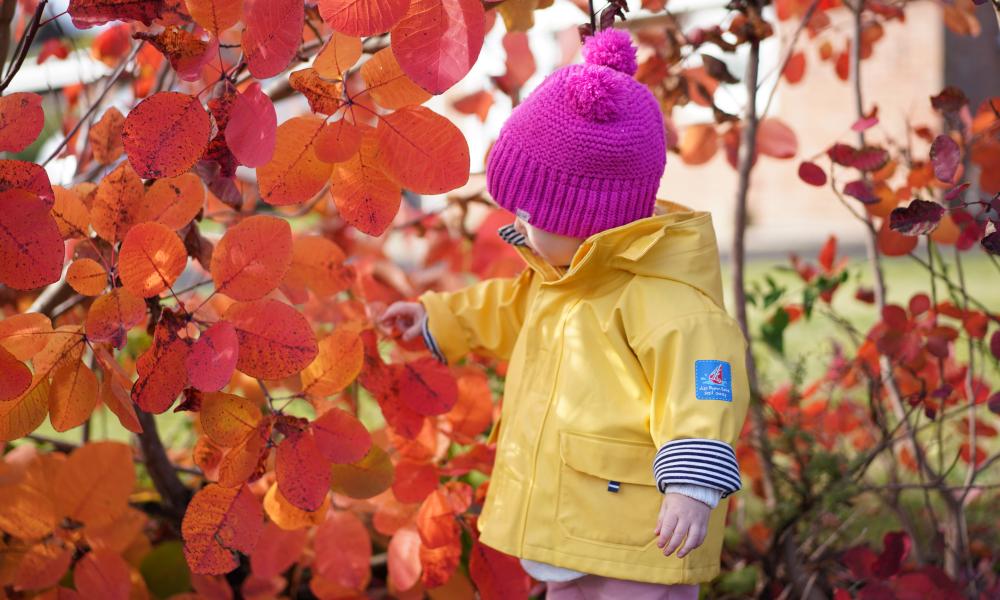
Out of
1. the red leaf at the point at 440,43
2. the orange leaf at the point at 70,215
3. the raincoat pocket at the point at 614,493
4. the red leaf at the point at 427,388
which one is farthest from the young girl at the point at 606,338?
the orange leaf at the point at 70,215

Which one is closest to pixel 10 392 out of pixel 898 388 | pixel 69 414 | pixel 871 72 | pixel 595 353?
pixel 69 414

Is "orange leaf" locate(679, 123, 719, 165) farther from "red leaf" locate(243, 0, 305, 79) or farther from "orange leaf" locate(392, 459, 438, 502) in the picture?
"red leaf" locate(243, 0, 305, 79)

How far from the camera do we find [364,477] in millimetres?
1349

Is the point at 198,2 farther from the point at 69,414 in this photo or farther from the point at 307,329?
the point at 69,414

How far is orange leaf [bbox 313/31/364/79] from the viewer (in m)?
1.08

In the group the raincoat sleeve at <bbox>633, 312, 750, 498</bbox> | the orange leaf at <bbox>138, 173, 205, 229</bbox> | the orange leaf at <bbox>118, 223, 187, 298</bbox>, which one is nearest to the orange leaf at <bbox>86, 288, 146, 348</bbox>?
the orange leaf at <bbox>118, 223, 187, 298</bbox>

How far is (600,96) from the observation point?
1276mm

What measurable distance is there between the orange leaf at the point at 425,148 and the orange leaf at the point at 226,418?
350 millimetres

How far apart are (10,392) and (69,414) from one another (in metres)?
0.09

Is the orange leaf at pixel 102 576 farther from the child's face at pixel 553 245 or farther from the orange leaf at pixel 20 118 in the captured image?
the child's face at pixel 553 245

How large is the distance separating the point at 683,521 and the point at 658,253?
376mm

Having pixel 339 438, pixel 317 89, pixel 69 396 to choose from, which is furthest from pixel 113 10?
pixel 339 438

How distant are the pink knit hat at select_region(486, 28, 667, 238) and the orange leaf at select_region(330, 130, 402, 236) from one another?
27cm

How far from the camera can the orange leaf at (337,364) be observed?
4.32 feet
